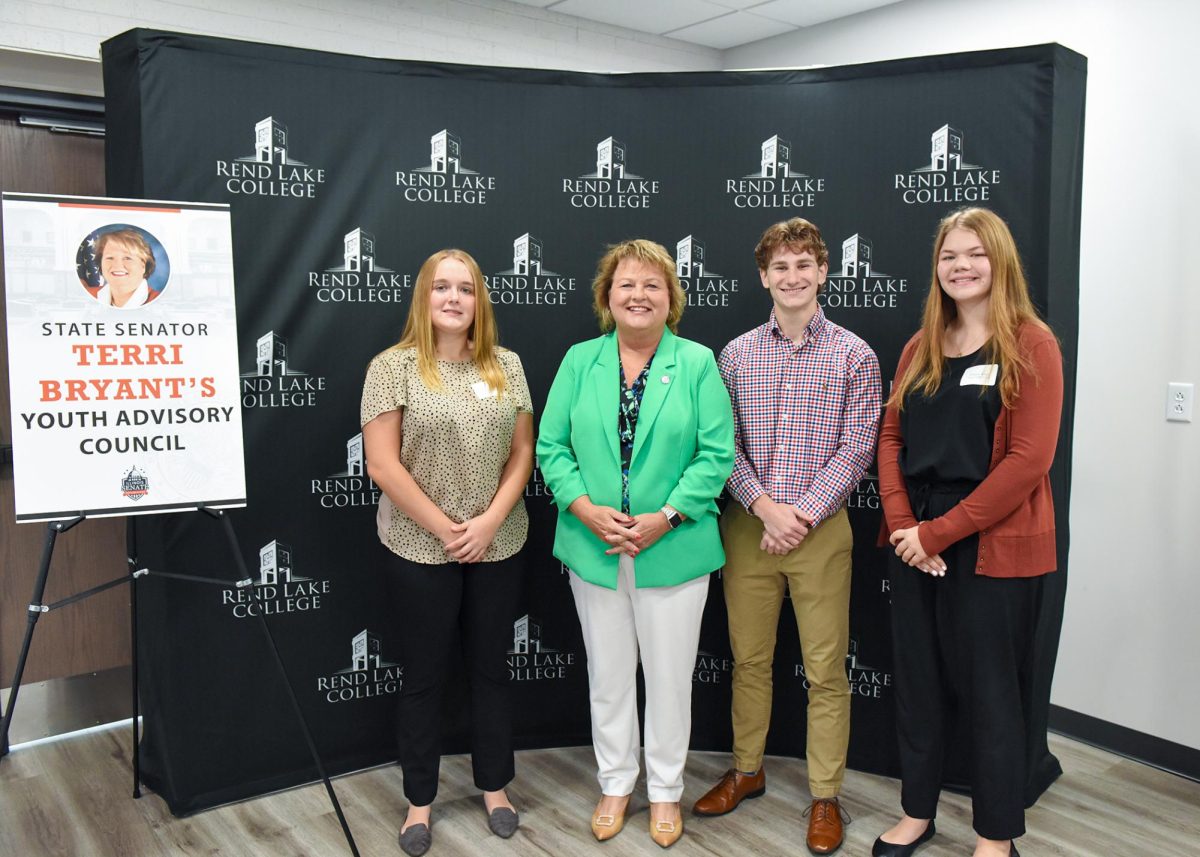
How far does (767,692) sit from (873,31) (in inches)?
124

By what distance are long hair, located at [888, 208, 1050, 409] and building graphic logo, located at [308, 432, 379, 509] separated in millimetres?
1703

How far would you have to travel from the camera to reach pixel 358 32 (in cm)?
404

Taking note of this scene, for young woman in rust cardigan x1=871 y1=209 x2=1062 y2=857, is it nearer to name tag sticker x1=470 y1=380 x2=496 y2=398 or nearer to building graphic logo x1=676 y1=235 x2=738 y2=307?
building graphic logo x1=676 y1=235 x2=738 y2=307

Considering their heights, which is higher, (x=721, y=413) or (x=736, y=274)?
(x=736, y=274)

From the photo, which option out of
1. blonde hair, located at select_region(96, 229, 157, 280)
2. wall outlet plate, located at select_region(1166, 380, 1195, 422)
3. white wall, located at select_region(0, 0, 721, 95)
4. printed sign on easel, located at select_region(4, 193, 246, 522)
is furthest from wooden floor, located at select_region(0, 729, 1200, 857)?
white wall, located at select_region(0, 0, 721, 95)

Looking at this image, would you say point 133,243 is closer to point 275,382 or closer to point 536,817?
point 275,382

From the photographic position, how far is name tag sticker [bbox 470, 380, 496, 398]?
2.63m

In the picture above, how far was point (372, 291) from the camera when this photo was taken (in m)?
2.99

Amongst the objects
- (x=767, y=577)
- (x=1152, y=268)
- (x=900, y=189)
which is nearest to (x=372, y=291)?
(x=767, y=577)

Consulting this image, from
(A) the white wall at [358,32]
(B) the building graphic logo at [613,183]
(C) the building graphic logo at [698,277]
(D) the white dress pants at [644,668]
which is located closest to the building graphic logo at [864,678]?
(D) the white dress pants at [644,668]

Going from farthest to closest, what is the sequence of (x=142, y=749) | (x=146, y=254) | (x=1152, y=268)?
(x=1152, y=268) → (x=142, y=749) → (x=146, y=254)

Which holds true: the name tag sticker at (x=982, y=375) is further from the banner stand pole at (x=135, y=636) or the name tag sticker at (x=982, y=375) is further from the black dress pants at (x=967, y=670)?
the banner stand pole at (x=135, y=636)

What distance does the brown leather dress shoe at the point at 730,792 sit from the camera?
281cm

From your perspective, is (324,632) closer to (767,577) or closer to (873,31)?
(767,577)
